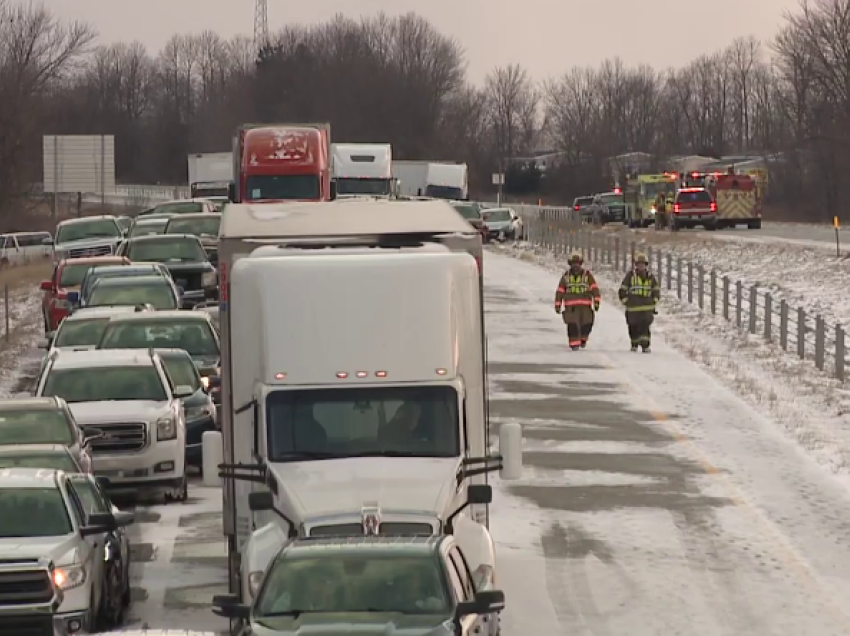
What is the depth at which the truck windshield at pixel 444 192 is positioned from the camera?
71562mm

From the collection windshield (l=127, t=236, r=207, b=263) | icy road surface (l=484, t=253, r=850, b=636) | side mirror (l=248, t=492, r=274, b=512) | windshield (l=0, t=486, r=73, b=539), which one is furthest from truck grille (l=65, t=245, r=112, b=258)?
side mirror (l=248, t=492, r=274, b=512)

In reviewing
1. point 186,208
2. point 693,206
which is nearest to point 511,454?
point 186,208

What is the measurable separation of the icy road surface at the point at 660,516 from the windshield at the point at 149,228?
16.3 meters

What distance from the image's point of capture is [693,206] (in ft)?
246

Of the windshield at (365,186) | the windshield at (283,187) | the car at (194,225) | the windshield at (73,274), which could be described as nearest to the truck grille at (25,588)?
the windshield at (73,274)

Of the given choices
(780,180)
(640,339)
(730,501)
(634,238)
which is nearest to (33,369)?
(640,339)

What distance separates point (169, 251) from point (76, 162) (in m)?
53.5

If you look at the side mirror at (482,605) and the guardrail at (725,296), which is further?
the guardrail at (725,296)

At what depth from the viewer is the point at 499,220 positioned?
235ft

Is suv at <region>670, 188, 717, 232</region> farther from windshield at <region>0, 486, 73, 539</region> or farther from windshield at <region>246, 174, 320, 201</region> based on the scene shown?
windshield at <region>0, 486, 73, 539</region>

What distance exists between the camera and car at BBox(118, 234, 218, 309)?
1430 inches

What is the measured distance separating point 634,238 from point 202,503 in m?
49.7

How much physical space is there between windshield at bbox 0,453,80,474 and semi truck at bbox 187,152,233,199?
4831cm

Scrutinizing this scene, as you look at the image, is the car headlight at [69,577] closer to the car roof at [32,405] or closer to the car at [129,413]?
the car roof at [32,405]
